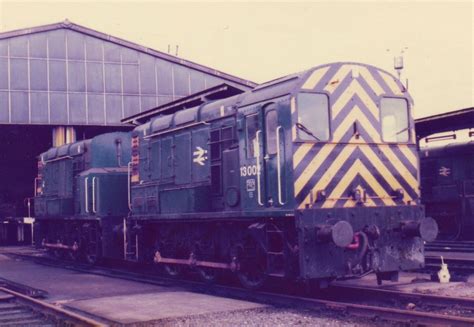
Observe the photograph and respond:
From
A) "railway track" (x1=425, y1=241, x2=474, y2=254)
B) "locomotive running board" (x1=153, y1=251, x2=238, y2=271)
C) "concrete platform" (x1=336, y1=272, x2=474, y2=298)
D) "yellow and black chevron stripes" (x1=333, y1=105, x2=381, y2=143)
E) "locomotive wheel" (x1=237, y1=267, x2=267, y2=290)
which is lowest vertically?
"railway track" (x1=425, y1=241, x2=474, y2=254)

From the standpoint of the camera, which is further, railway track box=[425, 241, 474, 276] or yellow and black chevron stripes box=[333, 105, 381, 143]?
railway track box=[425, 241, 474, 276]

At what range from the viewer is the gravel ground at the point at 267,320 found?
785 cm

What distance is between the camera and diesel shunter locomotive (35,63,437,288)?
9.63m

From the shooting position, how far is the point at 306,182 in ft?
31.8

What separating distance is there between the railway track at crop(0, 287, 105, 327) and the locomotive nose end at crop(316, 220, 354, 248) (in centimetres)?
333

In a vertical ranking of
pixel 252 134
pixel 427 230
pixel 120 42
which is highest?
pixel 120 42

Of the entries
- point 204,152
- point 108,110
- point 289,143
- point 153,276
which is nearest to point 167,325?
point 289,143

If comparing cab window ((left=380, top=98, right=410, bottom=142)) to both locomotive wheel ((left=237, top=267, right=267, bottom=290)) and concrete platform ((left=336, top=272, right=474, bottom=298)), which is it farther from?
locomotive wheel ((left=237, top=267, right=267, bottom=290))

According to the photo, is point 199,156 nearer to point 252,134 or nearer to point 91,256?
point 252,134

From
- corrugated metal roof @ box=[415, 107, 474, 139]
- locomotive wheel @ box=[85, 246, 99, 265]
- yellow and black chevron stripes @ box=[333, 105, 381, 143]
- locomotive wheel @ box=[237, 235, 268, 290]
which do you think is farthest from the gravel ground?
corrugated metal roof @ box=[415, 107, 474, 139]

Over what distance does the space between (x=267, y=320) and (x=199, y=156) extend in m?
5.01

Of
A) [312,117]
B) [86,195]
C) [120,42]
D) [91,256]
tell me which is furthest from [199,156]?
[120,42]

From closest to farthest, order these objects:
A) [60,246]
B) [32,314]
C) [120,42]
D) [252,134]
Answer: [32,314]
[252,134]
[60,246]
[120,42]

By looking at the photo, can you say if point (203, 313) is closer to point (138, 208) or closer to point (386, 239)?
point (386, 239)
